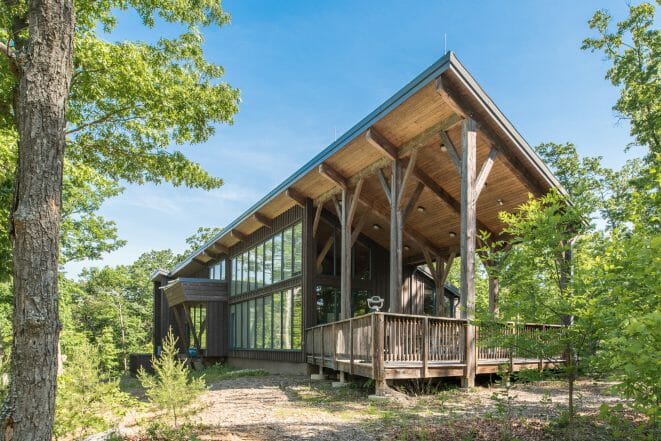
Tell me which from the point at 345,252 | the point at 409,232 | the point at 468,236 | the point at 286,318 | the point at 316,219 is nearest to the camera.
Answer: the point at 468,236

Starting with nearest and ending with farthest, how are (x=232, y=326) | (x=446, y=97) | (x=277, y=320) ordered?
(x=446, y=97), (x=277, y=320), (x=232, y=326)

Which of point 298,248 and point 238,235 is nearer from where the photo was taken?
point 298,248

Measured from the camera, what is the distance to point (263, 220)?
1797cm

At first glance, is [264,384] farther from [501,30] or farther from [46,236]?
[501,30]

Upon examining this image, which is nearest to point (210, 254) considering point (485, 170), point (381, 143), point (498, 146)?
point (381, 143)

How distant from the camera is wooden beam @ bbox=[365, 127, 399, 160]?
11141mm

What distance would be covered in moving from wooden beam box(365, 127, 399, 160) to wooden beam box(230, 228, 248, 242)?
9524 mm

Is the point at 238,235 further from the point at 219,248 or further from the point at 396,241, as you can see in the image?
the point at 396,241

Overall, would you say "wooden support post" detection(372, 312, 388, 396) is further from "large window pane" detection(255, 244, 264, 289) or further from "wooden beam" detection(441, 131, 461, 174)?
"large window pane" detection(255, 244, 264, 289)

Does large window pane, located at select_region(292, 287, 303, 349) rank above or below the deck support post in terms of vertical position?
below

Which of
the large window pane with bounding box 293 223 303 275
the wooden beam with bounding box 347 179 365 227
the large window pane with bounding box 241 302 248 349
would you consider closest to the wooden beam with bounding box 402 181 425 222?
the wooden beam with bounding box 347 179 365 227

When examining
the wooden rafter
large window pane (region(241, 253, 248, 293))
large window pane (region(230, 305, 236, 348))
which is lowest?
large window pane (region(230, 305, 236, 348))

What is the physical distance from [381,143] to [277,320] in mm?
8067

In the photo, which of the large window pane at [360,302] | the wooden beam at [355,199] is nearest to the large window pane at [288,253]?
the large window pane at [360,302]
